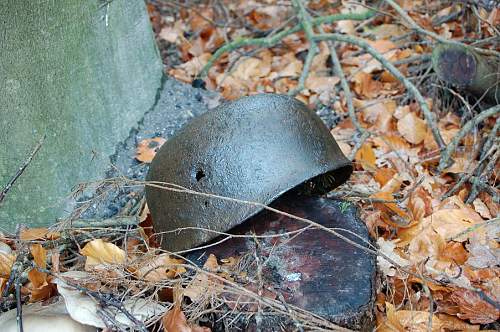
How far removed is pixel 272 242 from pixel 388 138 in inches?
60.4

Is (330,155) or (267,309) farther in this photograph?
(330,155)

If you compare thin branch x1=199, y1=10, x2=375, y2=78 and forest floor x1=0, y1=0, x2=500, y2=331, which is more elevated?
thin branch x1=199, y1=10, x2=375, y2=78

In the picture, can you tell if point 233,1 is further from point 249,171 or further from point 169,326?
point 169,326

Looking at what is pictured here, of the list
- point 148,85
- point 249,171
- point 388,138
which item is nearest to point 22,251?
point 249,171

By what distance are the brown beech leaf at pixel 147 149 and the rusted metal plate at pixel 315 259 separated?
3.17 feet

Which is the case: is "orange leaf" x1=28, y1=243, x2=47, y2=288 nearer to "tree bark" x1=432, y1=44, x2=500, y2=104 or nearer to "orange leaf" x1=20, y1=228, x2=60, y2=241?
"orange leaf" x1=20, y1=228, x2=60, y2=241

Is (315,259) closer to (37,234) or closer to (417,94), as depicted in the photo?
(37,234)

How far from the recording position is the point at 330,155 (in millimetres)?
2551

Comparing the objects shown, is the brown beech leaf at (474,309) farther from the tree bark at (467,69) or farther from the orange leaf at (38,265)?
the orange leaf at (38,265)

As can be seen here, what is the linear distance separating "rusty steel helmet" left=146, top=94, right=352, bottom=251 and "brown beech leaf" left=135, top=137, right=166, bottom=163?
660 millimetres

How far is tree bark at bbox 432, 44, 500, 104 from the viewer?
3.57 metres

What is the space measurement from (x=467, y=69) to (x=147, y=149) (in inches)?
80.2

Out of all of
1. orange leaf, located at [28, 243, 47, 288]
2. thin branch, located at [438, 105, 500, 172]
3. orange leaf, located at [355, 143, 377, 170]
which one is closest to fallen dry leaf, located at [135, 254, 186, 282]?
orange leaf, located at [28, 243, 47, 288]

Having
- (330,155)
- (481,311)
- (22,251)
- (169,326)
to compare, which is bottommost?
(481,311)
